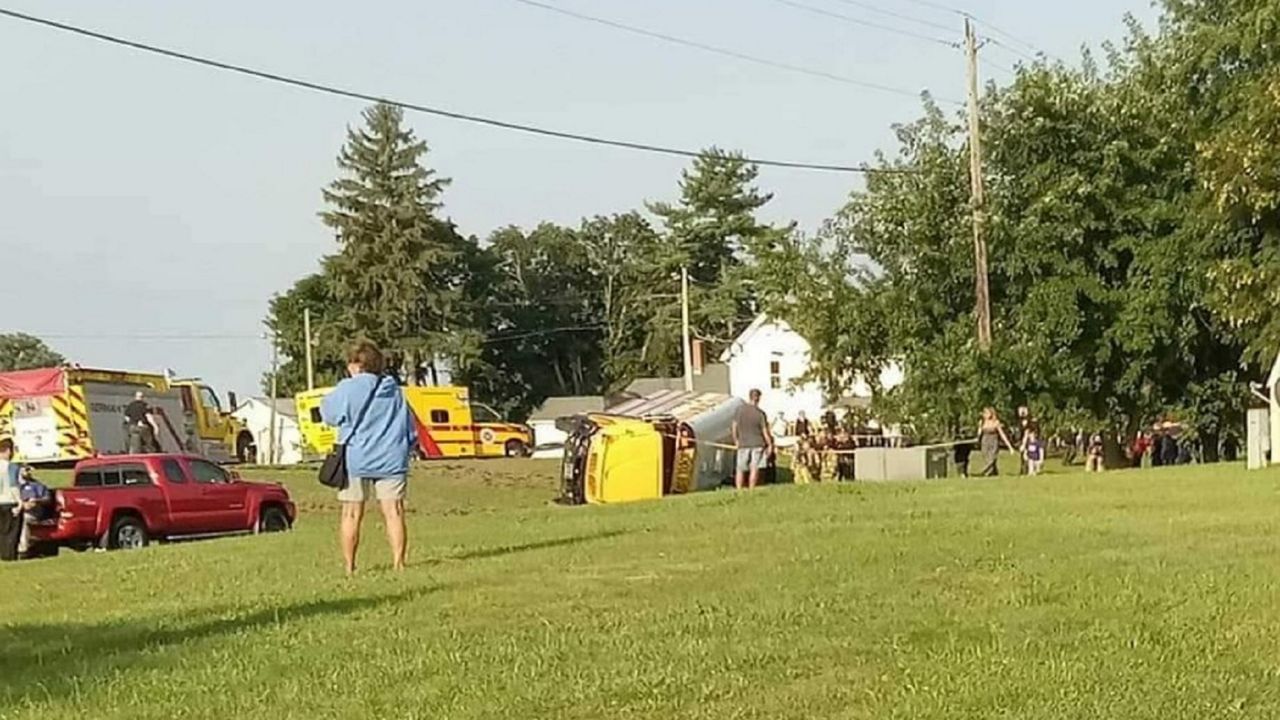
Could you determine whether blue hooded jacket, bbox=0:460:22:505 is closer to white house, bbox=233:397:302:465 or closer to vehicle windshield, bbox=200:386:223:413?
vehicle windshield, bbox=200:386:223:413

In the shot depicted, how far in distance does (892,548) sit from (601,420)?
19.4 meters

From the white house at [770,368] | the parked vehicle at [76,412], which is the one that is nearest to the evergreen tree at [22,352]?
the white house at [770,368]

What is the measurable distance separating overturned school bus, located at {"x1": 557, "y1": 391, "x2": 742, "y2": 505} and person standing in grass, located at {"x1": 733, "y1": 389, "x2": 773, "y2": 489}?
6.34 ft

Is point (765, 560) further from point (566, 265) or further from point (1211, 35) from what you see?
point (566, 265)

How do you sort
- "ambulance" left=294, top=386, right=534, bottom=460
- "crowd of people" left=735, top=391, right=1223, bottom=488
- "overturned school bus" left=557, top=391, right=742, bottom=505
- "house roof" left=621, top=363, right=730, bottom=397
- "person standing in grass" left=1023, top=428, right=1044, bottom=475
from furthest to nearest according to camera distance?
"house roof" left=621, top=363, right=730, bottom=397 → "ambulance" left=294, top=386, right=534, bottom=460 → "person standing in grass" left=1023, top=428, right=1044, bottom=475 → "overturned school bus" left=557, top=391, right=742, bottom=505 → "crowd of people" left=735, top=391, right=1223, bottom=488

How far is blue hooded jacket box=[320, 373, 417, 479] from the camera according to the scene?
43.4ft

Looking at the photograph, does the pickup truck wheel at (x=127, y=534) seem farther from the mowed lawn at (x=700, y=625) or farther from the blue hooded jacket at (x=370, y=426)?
the blue hooded jacket at (x=370, y=426)

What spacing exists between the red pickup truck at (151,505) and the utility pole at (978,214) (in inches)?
753

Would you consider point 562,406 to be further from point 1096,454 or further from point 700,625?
point 700,625

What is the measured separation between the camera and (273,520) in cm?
2947

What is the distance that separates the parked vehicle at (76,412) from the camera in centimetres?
4156

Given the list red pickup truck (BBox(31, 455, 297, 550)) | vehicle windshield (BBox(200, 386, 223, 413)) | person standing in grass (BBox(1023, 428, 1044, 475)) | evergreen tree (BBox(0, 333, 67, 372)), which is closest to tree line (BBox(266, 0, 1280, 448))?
person standing in grass (BBox(1023, 428, 1044, 475))

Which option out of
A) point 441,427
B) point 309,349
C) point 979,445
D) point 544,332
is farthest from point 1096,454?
point 544,332

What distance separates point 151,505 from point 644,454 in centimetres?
843
